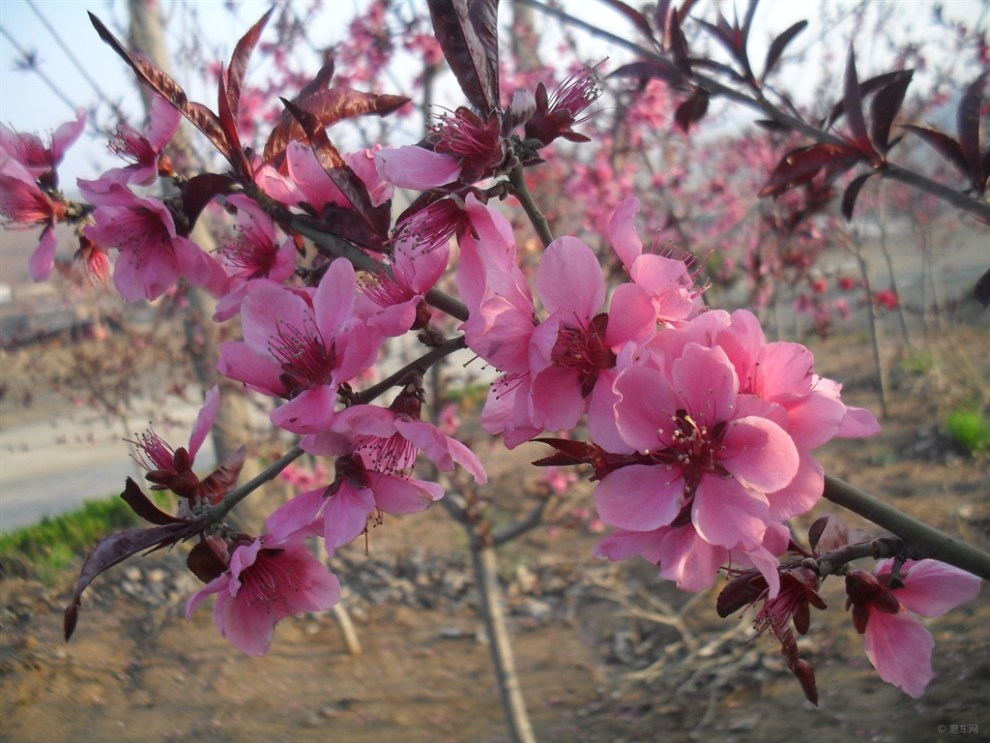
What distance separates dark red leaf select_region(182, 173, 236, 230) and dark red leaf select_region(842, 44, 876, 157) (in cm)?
110

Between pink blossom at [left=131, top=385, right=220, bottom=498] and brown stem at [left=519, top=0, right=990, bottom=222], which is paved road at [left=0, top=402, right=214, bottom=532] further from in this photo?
brown stem at [left=519, top=0, right=990, bottom=222]

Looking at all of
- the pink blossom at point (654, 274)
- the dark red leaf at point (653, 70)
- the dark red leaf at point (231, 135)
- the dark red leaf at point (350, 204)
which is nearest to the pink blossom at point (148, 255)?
the dark red leaf at point (231, 135)

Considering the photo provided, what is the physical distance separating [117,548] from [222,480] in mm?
159

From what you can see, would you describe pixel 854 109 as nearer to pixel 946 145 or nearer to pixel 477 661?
pixel 946 145

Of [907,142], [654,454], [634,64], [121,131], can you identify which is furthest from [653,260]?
[907,142]

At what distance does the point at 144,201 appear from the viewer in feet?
3.51

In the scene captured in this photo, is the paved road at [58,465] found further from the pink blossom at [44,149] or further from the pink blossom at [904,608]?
the pink blossom at [904,608]

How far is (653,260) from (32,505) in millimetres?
3637

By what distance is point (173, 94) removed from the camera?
3.33 feet

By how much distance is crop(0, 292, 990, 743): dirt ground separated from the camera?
9.96 feet

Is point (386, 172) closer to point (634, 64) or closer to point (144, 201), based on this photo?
point (144, 201)

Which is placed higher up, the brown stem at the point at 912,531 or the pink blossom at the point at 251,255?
the pink blossom at the point at 251,255

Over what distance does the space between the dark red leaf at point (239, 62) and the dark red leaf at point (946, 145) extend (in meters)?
1.21

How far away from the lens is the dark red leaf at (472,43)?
862 millimetres
